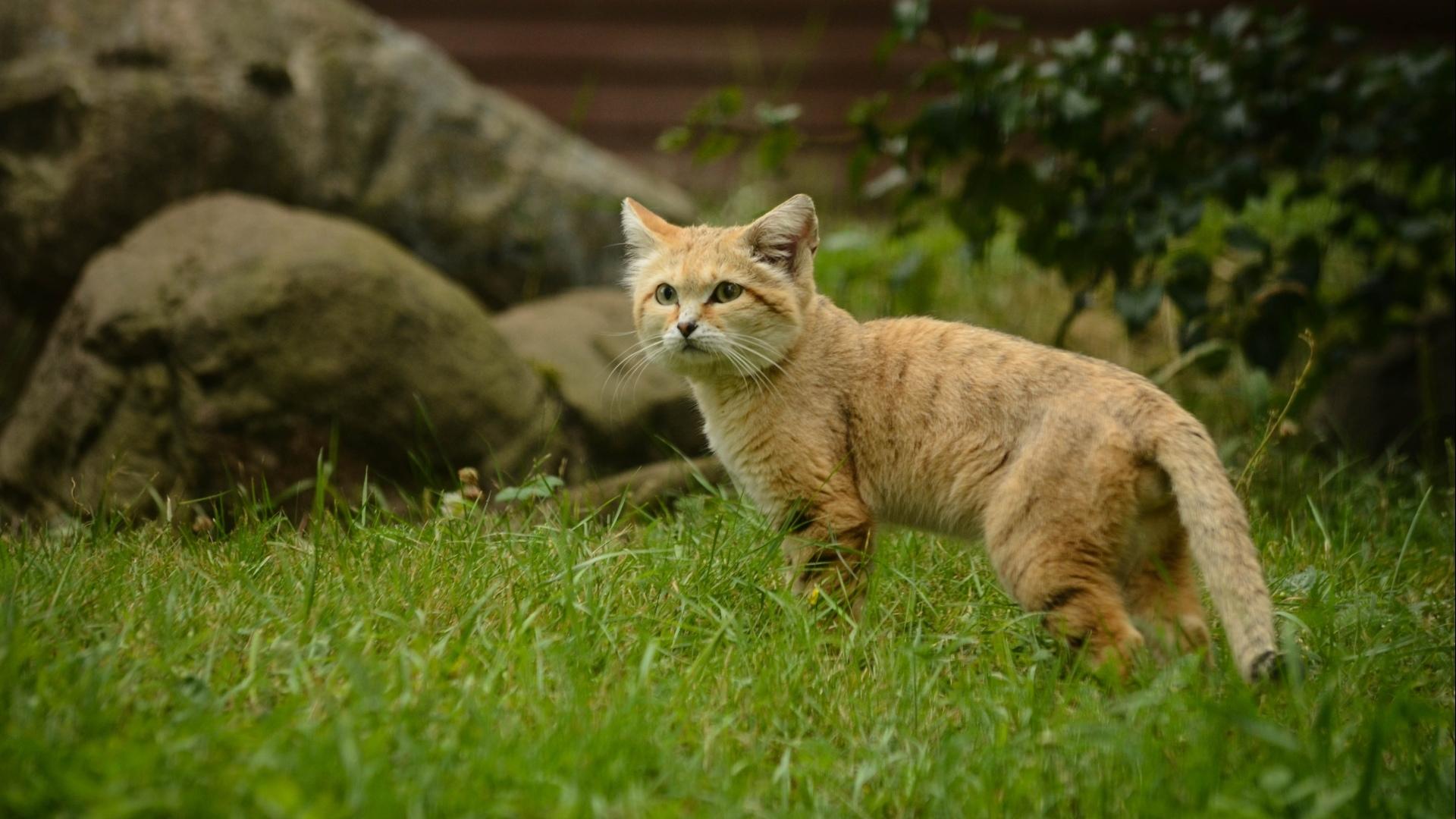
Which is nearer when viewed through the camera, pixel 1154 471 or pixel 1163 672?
pixel 1163 672

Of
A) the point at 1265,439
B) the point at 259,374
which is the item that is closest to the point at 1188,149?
the point at 1265,439

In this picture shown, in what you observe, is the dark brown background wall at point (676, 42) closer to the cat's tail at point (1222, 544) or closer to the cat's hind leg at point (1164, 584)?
the cat's hind leg at point (1164, 584)

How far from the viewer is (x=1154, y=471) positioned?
11.6 feet

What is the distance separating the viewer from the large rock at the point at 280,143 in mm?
7094

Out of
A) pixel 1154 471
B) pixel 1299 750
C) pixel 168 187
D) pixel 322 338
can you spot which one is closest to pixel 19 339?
pixel 168 187

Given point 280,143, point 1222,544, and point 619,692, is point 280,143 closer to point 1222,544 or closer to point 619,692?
point 619,692

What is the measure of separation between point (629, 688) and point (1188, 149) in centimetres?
456

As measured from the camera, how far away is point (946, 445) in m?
3.91

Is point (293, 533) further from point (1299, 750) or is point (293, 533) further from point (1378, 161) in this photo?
point (1378, 161)

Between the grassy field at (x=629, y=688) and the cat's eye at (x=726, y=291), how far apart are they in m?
0.79

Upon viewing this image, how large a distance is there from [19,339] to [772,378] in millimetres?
5413

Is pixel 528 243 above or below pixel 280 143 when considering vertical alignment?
below

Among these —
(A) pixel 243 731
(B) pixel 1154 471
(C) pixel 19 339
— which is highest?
(B) pixel 1154 471

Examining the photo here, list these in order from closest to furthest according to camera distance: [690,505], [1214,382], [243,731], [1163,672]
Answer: [243,731], [1163,672], [690,505], [1214,382]
